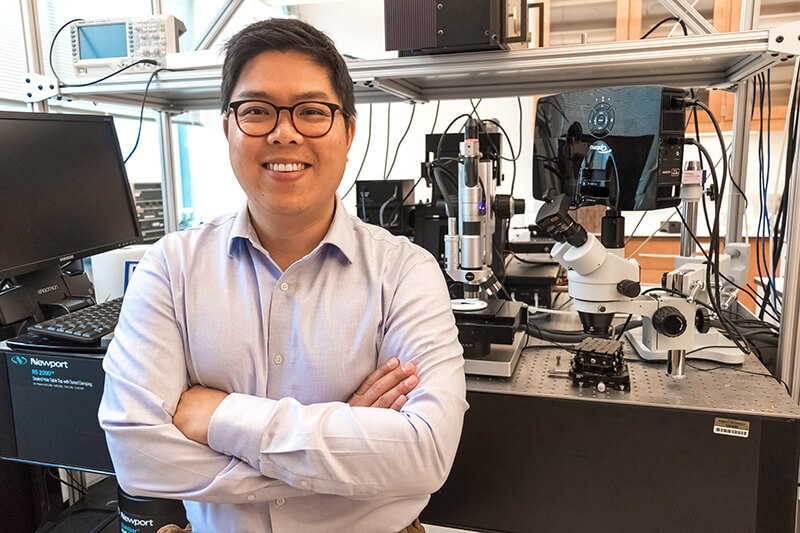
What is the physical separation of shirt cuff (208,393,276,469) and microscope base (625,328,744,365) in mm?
935

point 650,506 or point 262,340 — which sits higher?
point 262,340

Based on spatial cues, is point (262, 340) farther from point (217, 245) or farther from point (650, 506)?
point (650, 506)

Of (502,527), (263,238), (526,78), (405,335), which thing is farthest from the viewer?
(526,78)

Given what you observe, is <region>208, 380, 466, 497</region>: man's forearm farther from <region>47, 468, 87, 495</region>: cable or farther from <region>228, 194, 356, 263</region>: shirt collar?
<region>47, 468, 87, 495</region>: cable

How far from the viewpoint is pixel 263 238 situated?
3.57 feet

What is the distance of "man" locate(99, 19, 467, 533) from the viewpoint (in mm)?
871

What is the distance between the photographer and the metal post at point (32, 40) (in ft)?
5.28

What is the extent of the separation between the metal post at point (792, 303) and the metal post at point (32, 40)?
2.02 metres

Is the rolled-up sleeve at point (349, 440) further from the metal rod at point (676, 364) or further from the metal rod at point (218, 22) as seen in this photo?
the metal rod at point (218, 22)

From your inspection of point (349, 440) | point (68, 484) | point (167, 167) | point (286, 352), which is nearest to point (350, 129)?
point (286, 352)

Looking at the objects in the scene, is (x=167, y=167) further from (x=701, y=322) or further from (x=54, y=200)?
(x=701, y=322)

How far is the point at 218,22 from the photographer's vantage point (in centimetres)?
189

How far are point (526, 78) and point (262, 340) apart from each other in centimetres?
115

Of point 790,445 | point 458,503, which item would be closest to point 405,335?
point 458,503
